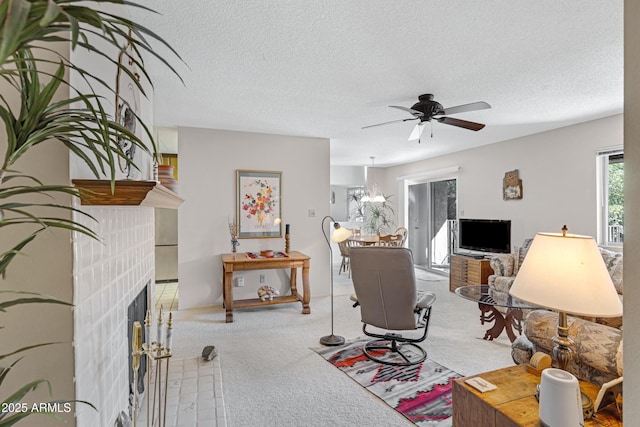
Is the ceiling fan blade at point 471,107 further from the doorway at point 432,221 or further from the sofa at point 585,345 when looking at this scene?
the doorway at point 432,221

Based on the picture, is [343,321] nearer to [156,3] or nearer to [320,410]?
[320,410]

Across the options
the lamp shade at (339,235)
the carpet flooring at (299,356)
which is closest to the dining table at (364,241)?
the carpet flooring at (299,356)

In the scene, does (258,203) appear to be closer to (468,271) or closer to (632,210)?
(468,271)

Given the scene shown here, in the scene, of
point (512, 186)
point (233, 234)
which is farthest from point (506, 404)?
point (512, 186)

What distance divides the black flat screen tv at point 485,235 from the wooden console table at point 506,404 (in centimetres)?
385

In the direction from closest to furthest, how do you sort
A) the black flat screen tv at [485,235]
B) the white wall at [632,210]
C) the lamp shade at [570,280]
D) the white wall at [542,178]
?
the white wall at [632,210]
the lamp shade at [570,280]
the white wall at [542,178]
the black flat screen tv at [485,235]

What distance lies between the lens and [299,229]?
4.86m

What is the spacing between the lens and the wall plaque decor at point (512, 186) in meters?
4.98

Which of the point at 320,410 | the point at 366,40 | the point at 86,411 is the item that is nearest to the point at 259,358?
the point at 320,410

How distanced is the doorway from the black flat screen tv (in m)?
0.81

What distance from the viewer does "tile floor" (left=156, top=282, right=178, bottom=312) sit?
4.53 meters

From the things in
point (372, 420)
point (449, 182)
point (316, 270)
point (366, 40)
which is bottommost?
point (372, 420)

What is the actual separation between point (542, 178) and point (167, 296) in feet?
18.5

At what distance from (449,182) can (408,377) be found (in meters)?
4.91
